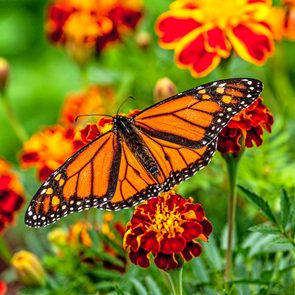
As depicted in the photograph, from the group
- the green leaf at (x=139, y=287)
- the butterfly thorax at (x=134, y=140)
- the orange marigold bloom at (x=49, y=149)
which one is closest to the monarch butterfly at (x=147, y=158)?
the butterfly thorax at (x=134, y=140)

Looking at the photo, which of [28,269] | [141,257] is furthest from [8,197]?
[141,257]

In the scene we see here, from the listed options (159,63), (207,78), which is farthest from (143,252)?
(159,63)

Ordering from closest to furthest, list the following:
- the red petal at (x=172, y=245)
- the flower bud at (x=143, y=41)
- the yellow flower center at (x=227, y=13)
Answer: the red petal at (x=172, y=245)
the yellow flower center at (x=227, y=13)
the flower bud at (x=143, y=41)

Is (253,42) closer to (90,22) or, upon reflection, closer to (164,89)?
(164,89)

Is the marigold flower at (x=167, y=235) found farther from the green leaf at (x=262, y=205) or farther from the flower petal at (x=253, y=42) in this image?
the flower petal at (x=253, y=42)

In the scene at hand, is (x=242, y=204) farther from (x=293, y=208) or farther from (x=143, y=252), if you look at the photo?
(x=143, y=252)

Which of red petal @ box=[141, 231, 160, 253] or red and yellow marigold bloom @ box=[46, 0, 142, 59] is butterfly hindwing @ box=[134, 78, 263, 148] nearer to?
red petal @ box=[141, 231, 160, 253]

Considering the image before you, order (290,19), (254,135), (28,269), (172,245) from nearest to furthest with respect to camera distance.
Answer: (172,245) < (254,135) < (28,269) < (290,19)
